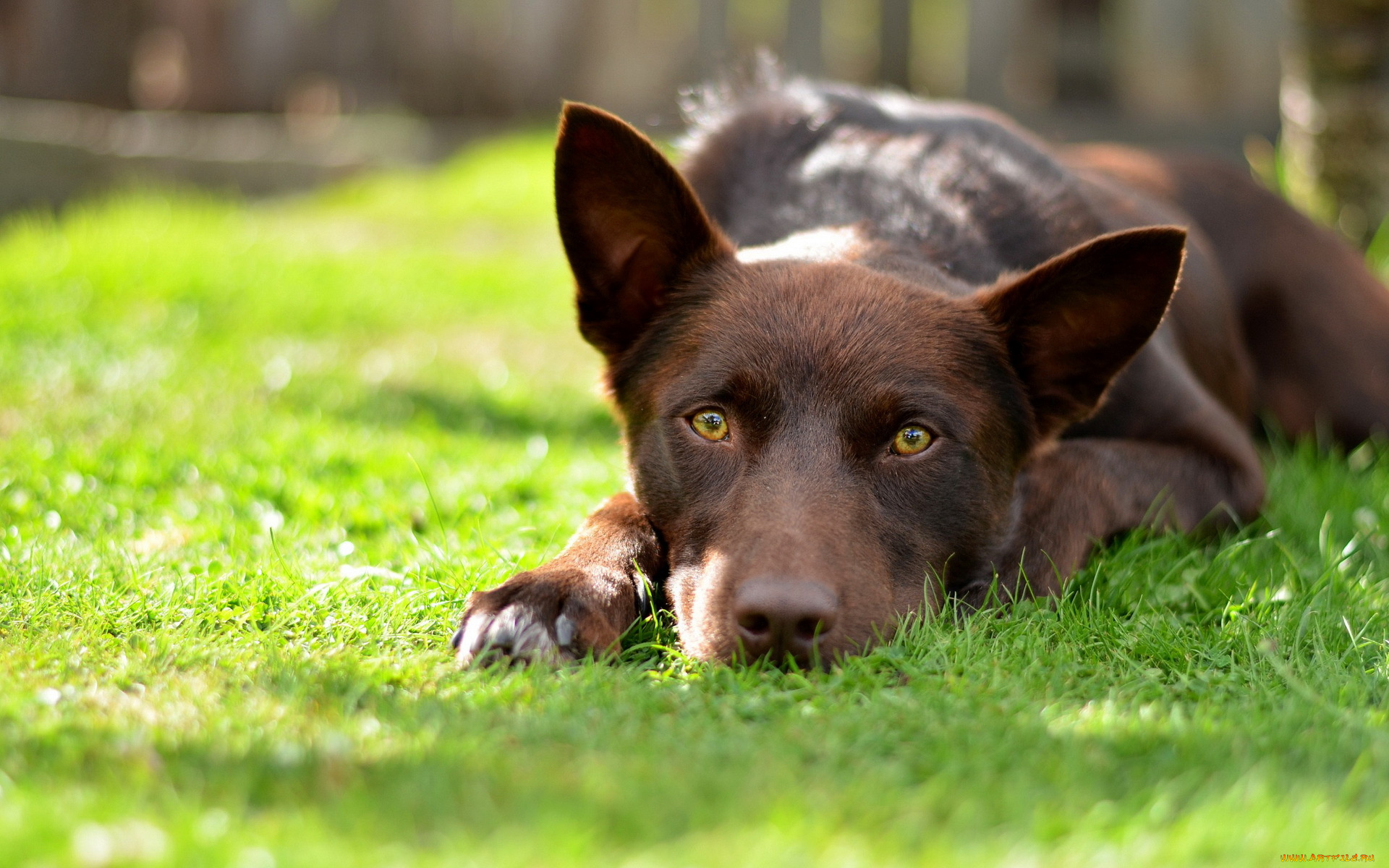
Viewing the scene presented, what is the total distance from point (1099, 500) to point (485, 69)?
7551mm

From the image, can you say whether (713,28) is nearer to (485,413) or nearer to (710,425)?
(485,413)

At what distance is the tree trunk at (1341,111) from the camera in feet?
18.2

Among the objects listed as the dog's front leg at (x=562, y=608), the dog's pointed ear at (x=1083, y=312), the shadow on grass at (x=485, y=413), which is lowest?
the shadow on grass at (x=485, y=413)

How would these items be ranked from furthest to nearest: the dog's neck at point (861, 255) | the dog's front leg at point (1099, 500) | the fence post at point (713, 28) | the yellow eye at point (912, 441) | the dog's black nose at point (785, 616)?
the fence post at point (713, 28) → the dog's neck at point (861, 255) → the dog's front leg at point (1099, 500) → the yellow eye at point (912, 441) → the dog's black nose at point (785, 616)

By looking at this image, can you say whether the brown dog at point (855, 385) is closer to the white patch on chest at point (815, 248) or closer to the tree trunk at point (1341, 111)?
the white patch on chest at point (815, 248)

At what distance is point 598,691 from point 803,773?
0.48 metres

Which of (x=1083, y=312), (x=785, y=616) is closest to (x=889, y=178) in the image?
(x=1083, y=312)

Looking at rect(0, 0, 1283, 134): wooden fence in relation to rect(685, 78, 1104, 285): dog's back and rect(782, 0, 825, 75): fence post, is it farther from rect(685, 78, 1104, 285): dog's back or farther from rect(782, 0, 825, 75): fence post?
rect(685, 78, 1104, 285): dog's back

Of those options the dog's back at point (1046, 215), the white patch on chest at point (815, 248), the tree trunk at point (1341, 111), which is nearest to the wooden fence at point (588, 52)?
the tree trunk at point (1341, 111)

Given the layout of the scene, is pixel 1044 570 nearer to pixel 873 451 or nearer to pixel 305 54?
pixel 873 451

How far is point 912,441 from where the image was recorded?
8.96ft

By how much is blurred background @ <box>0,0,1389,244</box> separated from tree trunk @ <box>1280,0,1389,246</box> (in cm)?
212

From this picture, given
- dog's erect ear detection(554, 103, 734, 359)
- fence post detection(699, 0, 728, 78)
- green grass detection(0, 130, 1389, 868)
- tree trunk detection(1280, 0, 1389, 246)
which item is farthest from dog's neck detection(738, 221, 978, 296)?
fence post detection(699, 0, 728, 78)

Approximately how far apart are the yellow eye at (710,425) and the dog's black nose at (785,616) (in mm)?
498
